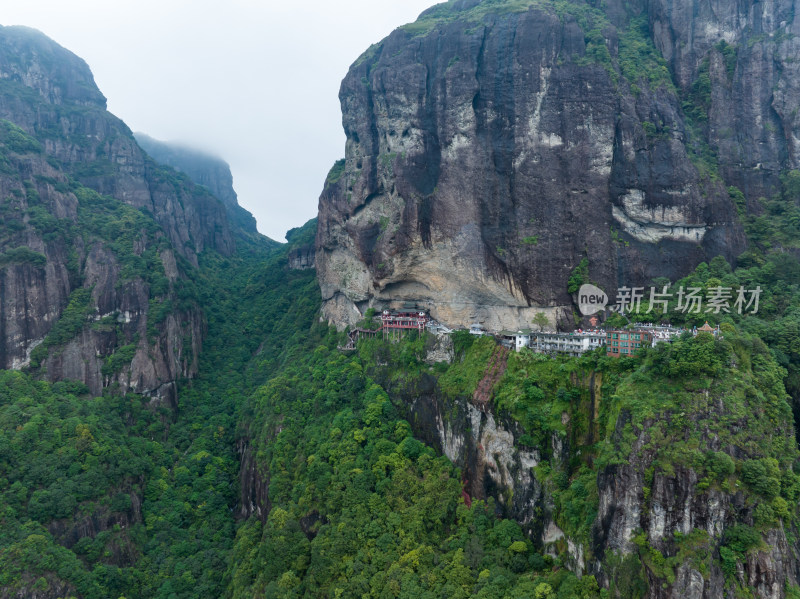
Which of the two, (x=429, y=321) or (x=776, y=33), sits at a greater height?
(x=776, y=33)

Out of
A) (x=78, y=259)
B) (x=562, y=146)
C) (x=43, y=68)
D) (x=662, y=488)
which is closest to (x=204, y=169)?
(x=43, y=68)

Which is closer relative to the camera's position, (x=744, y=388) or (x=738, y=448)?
(x=738, y=448)

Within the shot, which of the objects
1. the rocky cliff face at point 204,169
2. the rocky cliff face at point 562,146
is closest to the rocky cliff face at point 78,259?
the rocky cliff face at point 562,146

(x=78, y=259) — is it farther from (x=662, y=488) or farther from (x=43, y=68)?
(x=662, y=488)

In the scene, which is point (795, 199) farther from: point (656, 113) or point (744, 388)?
point (744, 388)

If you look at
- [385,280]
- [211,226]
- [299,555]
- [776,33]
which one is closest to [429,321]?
[385,280]

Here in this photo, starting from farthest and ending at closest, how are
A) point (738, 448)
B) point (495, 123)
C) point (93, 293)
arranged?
point (93, 293) → point (495, 123) → point (738, 448)

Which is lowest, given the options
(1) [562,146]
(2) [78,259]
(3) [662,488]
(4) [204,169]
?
(3) [662,488]
